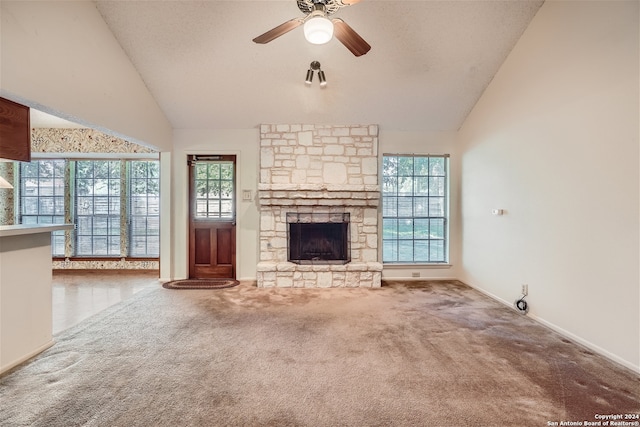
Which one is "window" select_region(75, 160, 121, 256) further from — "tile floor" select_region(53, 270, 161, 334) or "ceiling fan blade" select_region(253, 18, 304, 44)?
"ceiling fan blade" select_region(253, 18, 304, 44)

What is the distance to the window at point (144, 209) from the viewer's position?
5.58 meters

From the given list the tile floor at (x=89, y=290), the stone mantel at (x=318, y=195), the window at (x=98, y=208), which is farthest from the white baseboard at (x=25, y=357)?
the window at (x=98, y=208)

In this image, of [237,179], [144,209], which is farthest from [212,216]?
[144,209]

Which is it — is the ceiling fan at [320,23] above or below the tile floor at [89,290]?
above

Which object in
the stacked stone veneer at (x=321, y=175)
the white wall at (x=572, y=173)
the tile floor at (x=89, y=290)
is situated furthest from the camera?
the stacked stone veneer at (x=321, y=175)

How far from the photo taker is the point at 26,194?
5473 millimetres

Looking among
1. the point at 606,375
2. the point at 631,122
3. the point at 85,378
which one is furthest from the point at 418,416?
the point at 631,122

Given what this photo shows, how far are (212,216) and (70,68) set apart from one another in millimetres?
2679

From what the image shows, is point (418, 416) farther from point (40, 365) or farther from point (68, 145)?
point (68, 145)

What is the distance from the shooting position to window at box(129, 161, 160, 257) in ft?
18.3

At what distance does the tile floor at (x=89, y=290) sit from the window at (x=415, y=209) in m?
3.91

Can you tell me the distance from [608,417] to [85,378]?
11.1 ft

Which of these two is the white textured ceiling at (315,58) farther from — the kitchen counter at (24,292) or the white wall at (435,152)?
the kitchen counter at (24,292)

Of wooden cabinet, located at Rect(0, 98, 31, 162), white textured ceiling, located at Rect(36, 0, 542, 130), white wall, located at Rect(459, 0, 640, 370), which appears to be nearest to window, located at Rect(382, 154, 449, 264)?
white textured ceiling, located at Rect(36, 0, 542, 130)
